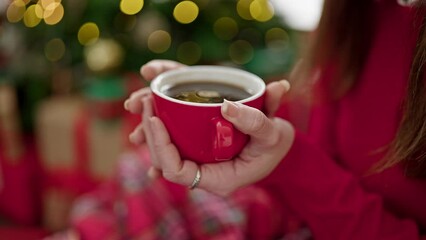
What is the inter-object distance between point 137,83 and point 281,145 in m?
0.96

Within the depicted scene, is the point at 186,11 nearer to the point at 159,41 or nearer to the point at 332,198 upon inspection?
the point at 159,41

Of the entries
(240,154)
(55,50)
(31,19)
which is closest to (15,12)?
(31,19)

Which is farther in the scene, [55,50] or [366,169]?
[55,50]

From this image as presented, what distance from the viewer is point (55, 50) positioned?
1.66m

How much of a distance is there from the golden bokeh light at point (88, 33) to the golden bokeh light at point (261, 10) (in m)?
0.48

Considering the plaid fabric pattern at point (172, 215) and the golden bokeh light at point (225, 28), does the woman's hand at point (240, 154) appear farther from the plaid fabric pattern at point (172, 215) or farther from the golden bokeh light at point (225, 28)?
the golden bokeh light at point (225, 28)

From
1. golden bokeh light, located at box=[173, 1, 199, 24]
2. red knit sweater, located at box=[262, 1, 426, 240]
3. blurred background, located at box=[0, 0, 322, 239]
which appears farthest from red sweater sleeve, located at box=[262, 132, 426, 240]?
golden bokeh light, located at box=[173, 1, 199, 24]

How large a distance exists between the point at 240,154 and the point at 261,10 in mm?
1109

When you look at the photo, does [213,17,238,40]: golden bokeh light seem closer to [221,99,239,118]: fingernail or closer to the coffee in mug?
the coffee in mug

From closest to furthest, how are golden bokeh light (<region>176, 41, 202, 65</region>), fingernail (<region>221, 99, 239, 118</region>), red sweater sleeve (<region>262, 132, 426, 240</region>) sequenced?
fingernail (<region>221, 99, 239, 118</region>)
red sweater sleeve (<region>262, 132, 426, 240</region>)
golden bokeh light (<region>176, 41, 202, 65</region>)

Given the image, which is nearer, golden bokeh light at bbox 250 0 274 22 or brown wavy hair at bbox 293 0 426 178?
brown wavy hair at bbox 293 0 426 178

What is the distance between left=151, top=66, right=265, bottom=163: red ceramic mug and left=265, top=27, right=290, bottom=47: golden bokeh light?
1.09 meters

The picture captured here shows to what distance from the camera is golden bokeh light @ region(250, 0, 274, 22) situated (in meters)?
1.67

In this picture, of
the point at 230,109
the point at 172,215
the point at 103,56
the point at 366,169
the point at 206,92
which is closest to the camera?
the point at 230,109
